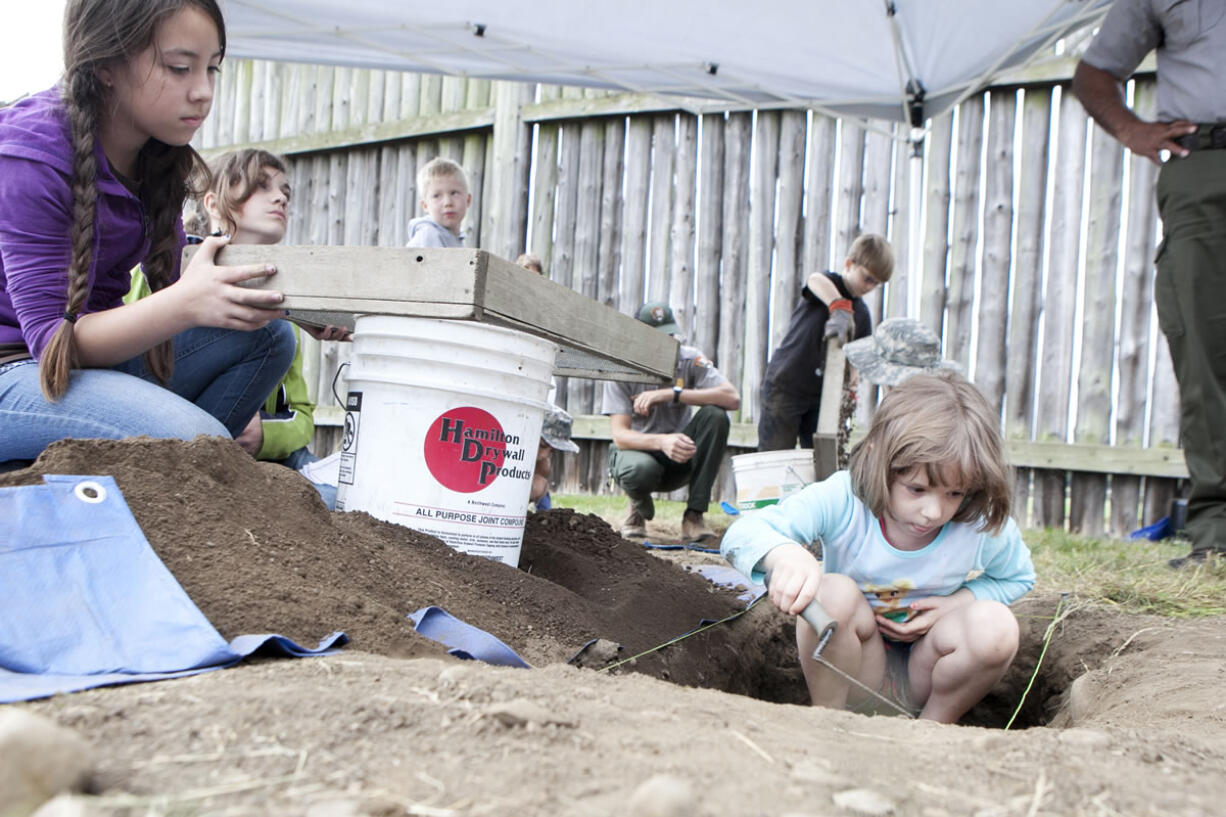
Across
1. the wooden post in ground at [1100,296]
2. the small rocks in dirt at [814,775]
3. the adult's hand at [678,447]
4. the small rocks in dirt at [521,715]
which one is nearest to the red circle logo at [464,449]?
the small rocks in dirt at [521,715]

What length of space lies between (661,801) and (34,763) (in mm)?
583

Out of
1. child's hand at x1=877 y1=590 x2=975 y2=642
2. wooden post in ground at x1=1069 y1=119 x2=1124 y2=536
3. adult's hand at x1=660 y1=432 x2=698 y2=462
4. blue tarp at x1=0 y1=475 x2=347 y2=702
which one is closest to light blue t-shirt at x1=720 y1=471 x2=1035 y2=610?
child's hand at x1=877 y1=590 x2=975 y2=642

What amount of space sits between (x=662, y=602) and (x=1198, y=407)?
2.23 metres

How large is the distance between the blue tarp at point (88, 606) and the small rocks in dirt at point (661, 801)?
31.1 inches

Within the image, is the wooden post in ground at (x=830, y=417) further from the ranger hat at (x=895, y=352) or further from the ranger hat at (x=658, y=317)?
the ranger hat at (x=658, y=317)

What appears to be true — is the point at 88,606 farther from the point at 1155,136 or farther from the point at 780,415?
Result: the point at 780,415

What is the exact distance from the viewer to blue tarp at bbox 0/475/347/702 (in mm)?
1496

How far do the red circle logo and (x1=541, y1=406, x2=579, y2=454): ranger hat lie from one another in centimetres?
197

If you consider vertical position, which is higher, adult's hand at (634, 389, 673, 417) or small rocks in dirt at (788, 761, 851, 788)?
adult's hand at (634, 389, 673, 417)

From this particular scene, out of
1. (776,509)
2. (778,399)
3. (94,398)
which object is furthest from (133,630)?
(778,399)

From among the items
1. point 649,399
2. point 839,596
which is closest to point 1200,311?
point 839,596

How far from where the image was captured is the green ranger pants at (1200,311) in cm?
355

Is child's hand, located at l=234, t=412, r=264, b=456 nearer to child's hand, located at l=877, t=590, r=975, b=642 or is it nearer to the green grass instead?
child's hand, located at l=877, t=590, r=975, b=642

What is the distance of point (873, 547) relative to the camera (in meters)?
2.37
